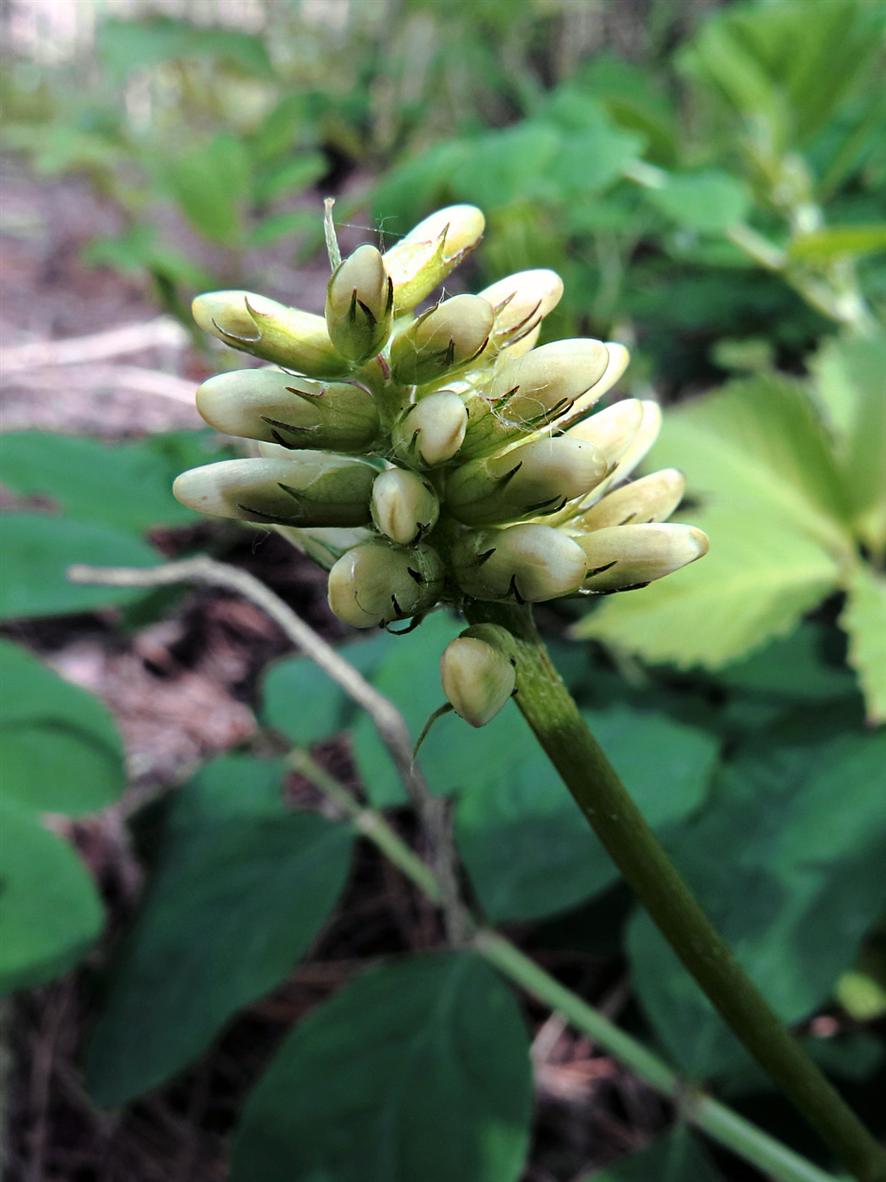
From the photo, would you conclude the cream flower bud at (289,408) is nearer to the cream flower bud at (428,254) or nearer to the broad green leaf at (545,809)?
the cream flower bud at (428,254)

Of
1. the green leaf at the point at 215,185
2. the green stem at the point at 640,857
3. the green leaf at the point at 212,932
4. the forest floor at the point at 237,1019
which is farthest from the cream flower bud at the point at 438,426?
the green leaf at the point at 215,185

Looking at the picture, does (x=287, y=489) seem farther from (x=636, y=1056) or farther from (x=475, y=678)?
(x=636, y=1056)

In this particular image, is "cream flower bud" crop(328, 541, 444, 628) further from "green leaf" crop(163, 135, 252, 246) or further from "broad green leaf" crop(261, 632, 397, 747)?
"green leaf" crop(163, 135, 252, 246)

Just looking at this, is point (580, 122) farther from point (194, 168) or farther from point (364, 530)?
point (364, 530)

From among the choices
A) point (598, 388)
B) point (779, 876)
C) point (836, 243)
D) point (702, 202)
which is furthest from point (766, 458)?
point (598, 388)

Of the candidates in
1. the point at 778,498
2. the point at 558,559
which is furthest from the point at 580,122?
the point at 558,559
